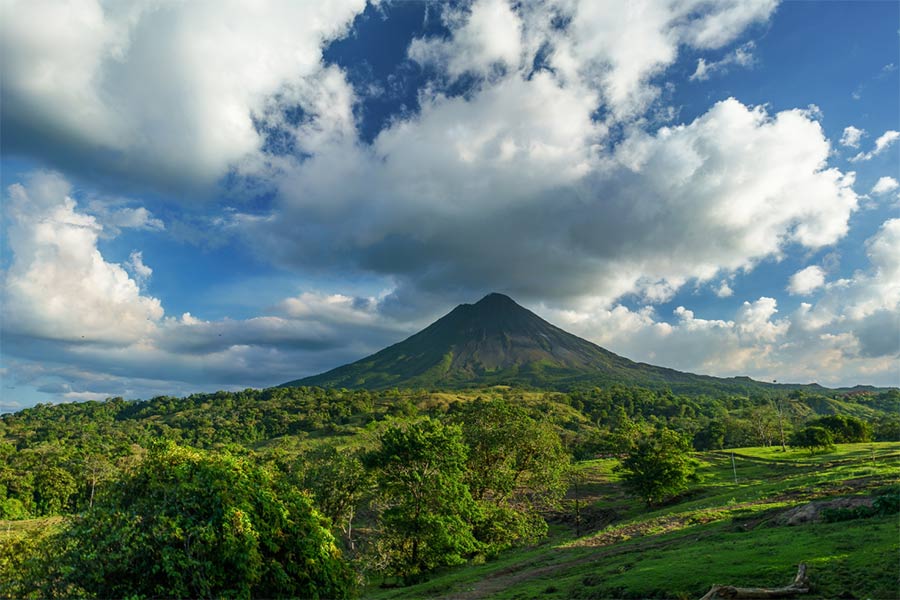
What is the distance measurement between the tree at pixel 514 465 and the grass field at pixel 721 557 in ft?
24.1

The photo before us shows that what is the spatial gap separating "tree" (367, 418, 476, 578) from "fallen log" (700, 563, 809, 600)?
828 inches

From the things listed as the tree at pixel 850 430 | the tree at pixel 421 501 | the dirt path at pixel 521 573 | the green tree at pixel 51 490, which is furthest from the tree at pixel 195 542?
the green tree at pixel 51 490

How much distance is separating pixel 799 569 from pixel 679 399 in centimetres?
Answer: 20343

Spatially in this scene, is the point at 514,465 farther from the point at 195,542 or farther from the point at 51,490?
the point at 51,490

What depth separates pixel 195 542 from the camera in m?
12.7

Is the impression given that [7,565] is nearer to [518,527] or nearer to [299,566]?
[299,566]

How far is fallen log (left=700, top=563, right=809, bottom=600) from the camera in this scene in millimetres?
14531

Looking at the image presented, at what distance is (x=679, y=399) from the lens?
19738cm

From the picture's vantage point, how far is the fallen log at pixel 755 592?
14.5 meters

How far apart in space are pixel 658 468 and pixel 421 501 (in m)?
32.3

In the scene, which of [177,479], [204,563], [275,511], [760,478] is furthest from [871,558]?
[760,478]

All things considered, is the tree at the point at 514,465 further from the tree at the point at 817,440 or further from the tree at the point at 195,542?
the tree at the point at 817,440

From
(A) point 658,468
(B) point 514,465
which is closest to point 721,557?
(B) point 514,465

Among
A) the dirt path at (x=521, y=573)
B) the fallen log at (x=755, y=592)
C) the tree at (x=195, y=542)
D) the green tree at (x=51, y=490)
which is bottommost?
the green tree at (x=51, y=490)
